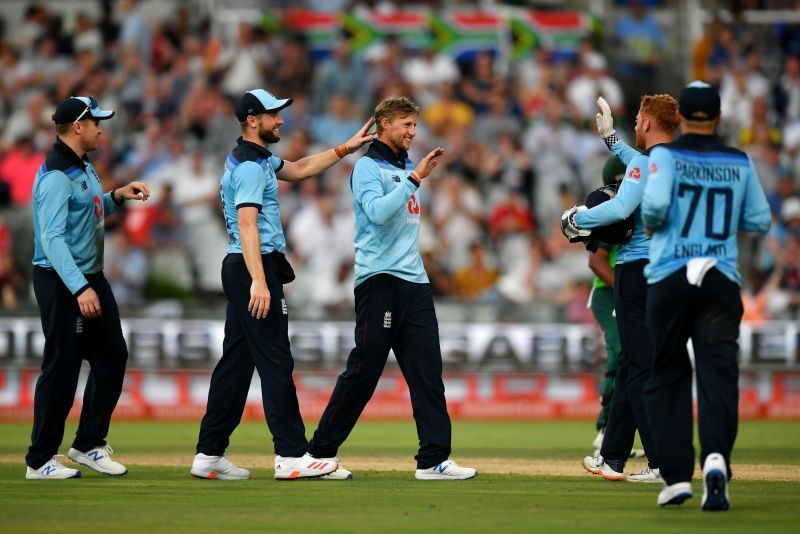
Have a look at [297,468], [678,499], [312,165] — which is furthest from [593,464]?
[312,165]

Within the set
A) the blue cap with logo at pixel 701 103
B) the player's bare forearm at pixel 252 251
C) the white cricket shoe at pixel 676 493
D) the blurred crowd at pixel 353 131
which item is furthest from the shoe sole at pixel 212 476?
the blurred crowd at pixel 353 131

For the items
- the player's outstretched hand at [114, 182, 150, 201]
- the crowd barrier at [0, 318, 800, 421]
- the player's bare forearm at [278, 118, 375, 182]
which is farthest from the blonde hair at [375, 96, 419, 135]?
the crowd barrier at [0, 318, 800, 421]

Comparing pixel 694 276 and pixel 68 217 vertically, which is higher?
pixel 68 217

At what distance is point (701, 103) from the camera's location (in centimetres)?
852

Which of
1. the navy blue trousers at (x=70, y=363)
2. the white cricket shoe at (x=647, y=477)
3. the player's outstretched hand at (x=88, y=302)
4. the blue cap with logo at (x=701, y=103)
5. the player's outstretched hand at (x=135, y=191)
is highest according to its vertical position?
A: the blue cap with logo at (x=701, y=103)

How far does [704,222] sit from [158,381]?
11.6 metres

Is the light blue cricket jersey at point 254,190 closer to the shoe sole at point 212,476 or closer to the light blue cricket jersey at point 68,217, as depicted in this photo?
the light blue cricket jersey at point 68,217

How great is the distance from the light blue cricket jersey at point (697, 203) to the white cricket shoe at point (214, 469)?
3795mm

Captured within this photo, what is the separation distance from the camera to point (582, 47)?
2312 cm

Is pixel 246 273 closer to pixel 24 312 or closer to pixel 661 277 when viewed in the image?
pixel 661 277

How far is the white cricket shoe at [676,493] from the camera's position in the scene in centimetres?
838

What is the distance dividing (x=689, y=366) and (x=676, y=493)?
780 mm

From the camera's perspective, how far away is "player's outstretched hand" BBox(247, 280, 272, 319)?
10078 mm

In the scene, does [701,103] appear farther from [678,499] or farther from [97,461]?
[97,461]
